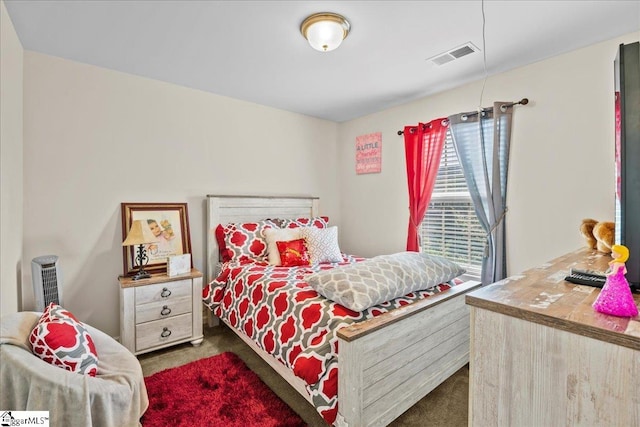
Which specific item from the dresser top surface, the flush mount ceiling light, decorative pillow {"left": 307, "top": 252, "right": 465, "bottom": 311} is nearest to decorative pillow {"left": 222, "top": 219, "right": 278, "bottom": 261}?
decorative pillow {"left": 307, "top": 252, "right": 465, "bottom": 311}

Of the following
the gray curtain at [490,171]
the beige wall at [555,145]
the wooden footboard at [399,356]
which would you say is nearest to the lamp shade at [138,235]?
the wooden footboard at [399,356]

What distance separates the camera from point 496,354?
78 cm

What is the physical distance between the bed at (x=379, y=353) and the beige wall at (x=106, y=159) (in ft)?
3.87

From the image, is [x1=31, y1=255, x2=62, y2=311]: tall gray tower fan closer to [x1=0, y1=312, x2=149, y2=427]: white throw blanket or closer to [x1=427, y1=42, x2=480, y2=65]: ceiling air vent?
[x1=0, y1=312, x2=149, y2=427]: white throw blanket

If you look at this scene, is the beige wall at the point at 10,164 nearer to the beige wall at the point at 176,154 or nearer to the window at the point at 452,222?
the beige wall at the point at 176,154

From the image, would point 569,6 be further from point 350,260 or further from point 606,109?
point 350,260

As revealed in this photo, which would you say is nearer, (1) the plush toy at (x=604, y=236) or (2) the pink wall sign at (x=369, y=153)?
(1) the plush toy at (x=604, y=236)

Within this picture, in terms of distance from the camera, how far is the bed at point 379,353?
136cm

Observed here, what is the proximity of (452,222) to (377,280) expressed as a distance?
64.8 inches

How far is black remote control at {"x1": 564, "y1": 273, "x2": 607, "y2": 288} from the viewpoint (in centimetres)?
94

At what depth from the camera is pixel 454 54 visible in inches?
86.4

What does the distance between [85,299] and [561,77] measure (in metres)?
4.12

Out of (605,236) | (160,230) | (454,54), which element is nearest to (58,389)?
(160,230)

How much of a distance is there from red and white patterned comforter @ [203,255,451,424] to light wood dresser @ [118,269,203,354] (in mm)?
204
